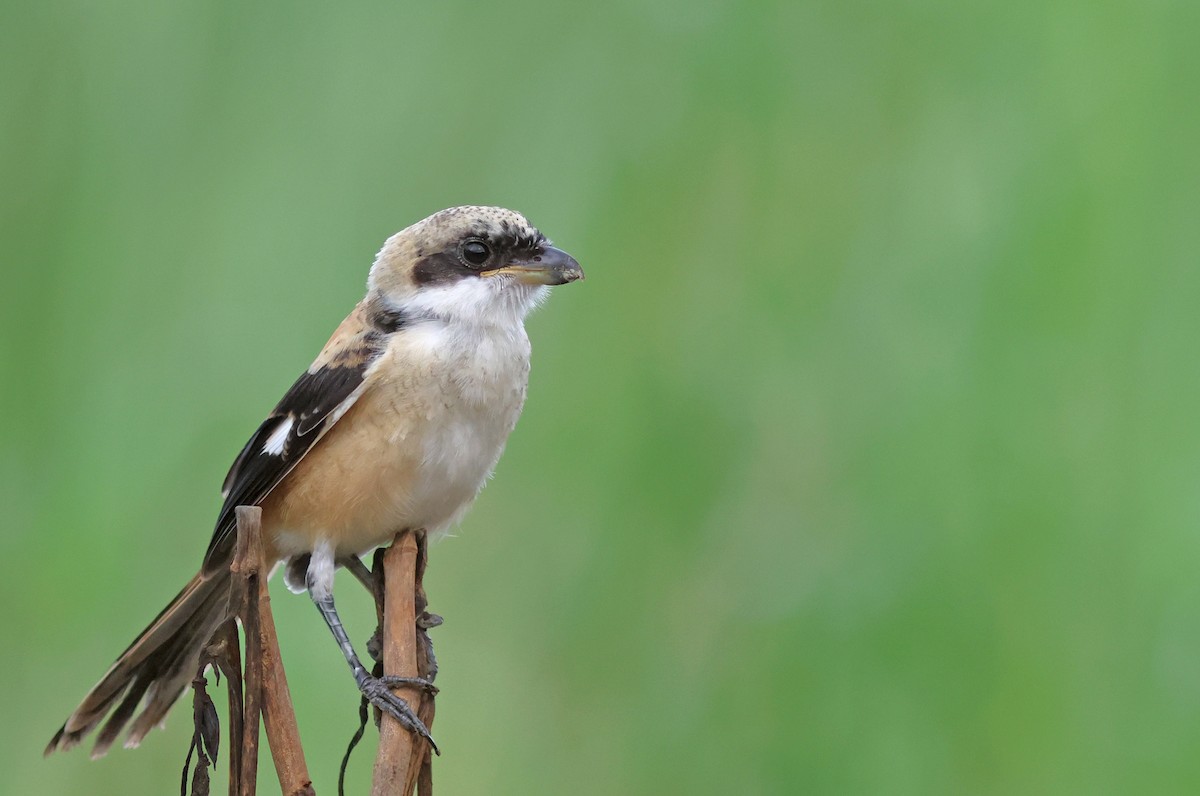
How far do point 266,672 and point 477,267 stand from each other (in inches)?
39.9

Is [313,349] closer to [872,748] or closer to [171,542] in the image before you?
[171,542]

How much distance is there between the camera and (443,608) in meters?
2.71

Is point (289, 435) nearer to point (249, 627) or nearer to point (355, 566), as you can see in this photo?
point (355, 566)

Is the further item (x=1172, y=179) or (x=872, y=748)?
(x=1172, y=179)

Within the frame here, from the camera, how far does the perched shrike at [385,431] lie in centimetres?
208

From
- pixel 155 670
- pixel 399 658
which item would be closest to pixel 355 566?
pixel 155 670

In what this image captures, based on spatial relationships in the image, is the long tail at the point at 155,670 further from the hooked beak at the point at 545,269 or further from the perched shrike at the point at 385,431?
the hooked beak at the point at 545,269

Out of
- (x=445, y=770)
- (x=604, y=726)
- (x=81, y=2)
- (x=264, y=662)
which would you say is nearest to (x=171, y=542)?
(x=445, y=770)

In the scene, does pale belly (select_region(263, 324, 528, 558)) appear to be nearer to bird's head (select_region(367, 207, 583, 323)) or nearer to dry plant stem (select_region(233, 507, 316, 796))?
bird's head (select_region(367, 207, 583, 323))

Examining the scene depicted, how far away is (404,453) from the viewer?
2082 mm

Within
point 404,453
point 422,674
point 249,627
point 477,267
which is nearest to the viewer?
point 249,627

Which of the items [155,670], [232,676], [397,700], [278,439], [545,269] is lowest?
[155,670]

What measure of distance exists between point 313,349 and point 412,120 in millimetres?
572

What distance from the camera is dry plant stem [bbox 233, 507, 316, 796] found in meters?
1.31
